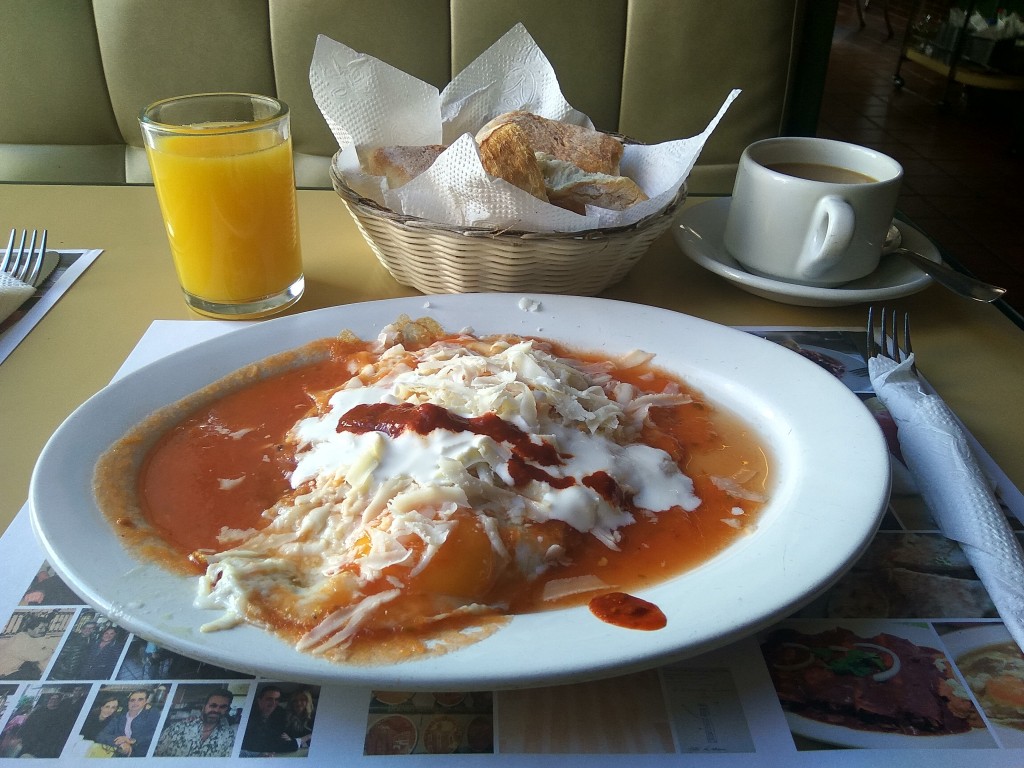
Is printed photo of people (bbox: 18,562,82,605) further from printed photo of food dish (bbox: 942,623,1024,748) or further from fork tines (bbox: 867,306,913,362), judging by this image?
fork tines (bbox: 867,306,913,362)

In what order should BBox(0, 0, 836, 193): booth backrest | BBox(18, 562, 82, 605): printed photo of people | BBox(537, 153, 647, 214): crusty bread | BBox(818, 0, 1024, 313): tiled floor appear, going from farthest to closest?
BBox(818, 0, 1024, 313): tiled floor
BBox(0, 0, 836, 193): booth backrest
BBox(537, 153, 647, 214): crusty bread
BBox(18, 562, 82, 605): printed photo of people

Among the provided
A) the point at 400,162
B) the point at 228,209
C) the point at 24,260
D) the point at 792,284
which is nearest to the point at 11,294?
the point at 24,260

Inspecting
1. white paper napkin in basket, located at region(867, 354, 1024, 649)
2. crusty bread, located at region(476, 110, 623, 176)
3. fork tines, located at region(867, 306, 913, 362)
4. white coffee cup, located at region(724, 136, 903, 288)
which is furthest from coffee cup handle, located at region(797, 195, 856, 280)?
crusty bread, located at region(476, 110, 623, 176)

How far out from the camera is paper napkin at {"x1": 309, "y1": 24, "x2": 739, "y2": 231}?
1.15m

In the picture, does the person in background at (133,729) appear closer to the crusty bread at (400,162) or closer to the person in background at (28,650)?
the person in background at (28,650)

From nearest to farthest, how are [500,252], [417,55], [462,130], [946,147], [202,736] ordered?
1. [202,736]
2. [500,252]
3. [462,130]
4. [417,55]
5. [946,147]

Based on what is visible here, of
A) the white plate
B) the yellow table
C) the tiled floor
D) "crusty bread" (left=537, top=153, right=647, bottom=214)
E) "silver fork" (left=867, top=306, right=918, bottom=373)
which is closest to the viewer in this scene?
the white plate

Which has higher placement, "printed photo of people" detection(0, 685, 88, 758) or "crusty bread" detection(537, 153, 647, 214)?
"crusty bread" detection(537, 153, 647, 214)

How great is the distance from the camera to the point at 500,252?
1155 millimetres


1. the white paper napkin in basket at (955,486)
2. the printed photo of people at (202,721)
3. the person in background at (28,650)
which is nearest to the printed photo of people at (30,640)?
the person in background at (28,650)

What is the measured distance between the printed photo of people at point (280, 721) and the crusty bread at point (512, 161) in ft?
2.57

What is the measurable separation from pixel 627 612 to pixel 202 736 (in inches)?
14.0

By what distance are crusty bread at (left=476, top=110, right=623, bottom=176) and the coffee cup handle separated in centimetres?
34

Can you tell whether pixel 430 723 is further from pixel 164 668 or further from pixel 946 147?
pixel 946 147
